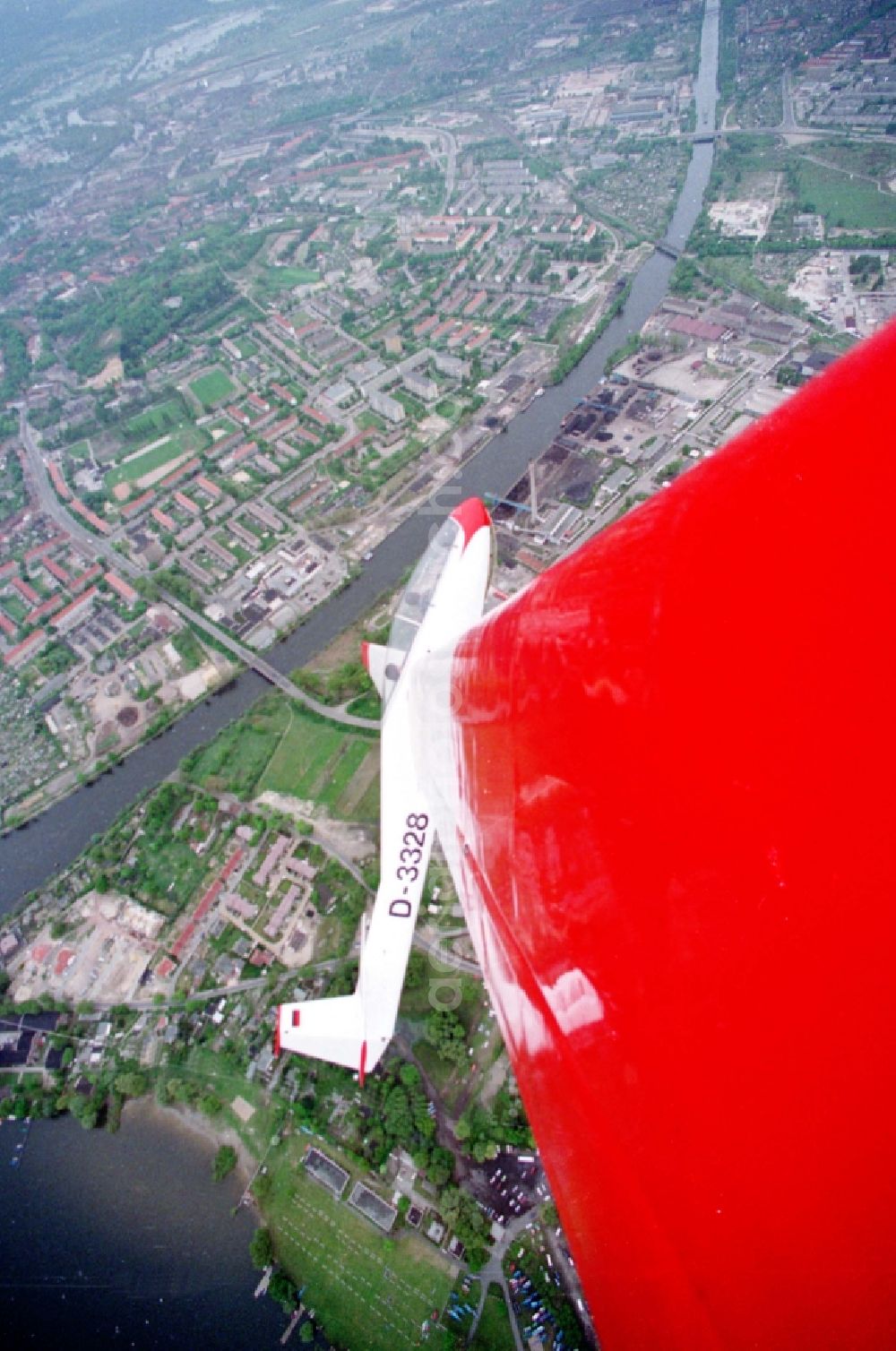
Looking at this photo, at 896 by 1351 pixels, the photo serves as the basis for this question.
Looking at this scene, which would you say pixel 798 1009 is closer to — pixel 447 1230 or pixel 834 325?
pixel 447 1230

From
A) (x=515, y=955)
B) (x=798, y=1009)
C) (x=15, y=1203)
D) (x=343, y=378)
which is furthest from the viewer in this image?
(x=343, y=378)

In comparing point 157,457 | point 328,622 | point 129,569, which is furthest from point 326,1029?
point 157,457

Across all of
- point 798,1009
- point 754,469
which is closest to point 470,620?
point 754,469

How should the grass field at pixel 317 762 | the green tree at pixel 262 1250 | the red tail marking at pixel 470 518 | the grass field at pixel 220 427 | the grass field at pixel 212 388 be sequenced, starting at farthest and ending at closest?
the grass field at pixel 212 388 → the grass field at pixel 220 427 → the grass field at pixel 317 762 → the green tree at pixel 262 1250 → the red tail marking at pixel 470 518

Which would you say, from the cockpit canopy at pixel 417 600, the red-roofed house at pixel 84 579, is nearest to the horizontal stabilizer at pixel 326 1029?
the cockpit canopy at pixel 417 600

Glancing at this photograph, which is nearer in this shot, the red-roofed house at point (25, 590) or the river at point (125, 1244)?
the river at point (125, 1244)

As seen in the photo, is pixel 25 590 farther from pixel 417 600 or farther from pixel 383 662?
pixel 417 600

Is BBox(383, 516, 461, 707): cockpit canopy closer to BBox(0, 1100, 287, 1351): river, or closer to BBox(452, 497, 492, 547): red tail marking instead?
BBox(452, 497, 492, 547): red tail marking

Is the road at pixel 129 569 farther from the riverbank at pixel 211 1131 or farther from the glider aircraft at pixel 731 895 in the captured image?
the glider aircraft at pixel 731 895
